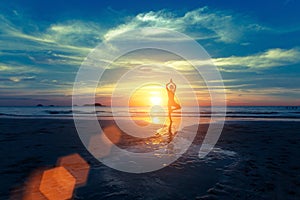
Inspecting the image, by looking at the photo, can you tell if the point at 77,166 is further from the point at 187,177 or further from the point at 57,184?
the point at 187,177

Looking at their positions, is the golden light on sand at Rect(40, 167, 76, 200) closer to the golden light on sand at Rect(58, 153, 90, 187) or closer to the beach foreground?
the golden light on sand at Rect(58, 153, 90, 187)

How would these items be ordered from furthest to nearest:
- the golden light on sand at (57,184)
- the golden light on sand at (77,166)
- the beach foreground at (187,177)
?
the golden light on sand at (77,166), the beach foreground at (187,177), the golden light on sand at (57,184)

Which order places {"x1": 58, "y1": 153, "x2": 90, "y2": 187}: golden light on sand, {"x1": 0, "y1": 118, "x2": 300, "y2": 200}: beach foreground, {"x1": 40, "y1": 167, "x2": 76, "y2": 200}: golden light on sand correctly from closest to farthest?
{"x1": 40, "y1": 167, "x2": 76, "y2": 200}: golden light on sand < {"x1": 0, "y1": 118, "x2": 300, "y2": 200}: beach foreground < {"x1": 58, "y1": 153, "x2": 90, "y2": 187}: golden light on sand

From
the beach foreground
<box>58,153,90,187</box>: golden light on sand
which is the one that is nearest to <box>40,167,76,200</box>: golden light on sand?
<box>58,153,90,187</box>: golden light on sand

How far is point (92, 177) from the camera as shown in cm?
662

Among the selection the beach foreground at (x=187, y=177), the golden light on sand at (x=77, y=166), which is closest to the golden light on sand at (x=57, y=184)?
the golden light on sand at (x=77, y=166)

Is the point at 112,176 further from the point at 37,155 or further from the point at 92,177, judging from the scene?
the point at 37,155

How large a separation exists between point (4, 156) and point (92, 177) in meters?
4.62

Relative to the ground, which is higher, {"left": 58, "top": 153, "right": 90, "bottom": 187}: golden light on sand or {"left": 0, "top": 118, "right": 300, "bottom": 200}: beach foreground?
{"left": 0, "top": 118, "right": 300, "bottom": 200}: beach foreground

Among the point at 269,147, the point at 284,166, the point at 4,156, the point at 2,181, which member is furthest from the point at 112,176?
the point at 269,147

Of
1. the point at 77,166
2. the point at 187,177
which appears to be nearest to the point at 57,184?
the point at 77,166

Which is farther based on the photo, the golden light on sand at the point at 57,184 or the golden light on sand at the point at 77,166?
the golden light on sand at the point at 77,166

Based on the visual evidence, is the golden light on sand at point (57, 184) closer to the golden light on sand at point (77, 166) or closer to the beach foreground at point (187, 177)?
the golden light on sand at point (77, 166)

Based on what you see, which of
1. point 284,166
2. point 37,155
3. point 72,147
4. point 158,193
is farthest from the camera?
point 72,147
